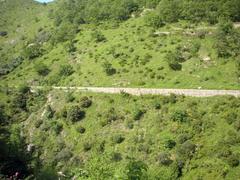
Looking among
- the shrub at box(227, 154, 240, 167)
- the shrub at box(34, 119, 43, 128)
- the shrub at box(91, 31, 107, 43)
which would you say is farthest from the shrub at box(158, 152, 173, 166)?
the shrub at box(91, 31, 107, 43)

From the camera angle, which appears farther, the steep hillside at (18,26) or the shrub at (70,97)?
the steep hillside at (18,26)

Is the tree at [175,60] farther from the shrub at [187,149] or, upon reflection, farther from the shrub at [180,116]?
the shrub at [187,149]

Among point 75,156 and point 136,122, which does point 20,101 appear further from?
point 136,122

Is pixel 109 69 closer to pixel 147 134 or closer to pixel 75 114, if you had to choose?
pixel 75 114

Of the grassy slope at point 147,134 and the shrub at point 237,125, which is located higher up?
the shrub at point 237,125

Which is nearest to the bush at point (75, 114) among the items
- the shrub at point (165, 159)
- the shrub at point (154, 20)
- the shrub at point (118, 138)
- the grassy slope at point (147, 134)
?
the grassy slope at point (147, 134)

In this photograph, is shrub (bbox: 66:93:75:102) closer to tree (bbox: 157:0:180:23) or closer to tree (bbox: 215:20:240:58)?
tree (bbox: 215:20:240:58)
